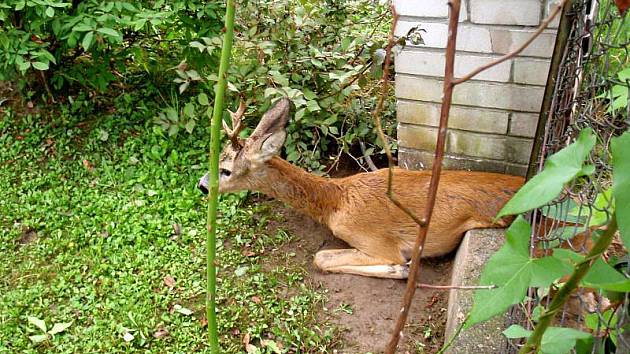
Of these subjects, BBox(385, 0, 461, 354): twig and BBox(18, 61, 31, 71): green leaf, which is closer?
BBox(385, 0, 461, 354): twig

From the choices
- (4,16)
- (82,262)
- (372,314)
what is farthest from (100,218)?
(372,314)

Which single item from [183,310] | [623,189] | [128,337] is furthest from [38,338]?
[623,189]

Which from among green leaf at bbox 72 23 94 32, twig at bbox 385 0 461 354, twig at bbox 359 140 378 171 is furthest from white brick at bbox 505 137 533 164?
green leaf at bbox 72 23 94 32

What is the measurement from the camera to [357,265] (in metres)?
4.02

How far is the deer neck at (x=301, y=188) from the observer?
13.2 feet

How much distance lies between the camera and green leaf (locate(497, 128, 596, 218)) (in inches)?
48.7

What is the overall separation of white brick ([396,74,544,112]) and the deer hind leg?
101 cm

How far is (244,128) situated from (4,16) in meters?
1.63

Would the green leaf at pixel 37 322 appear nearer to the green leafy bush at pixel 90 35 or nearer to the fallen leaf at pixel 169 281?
the fallen leaf at pixel 169 281

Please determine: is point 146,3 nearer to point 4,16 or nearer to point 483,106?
point 4,16

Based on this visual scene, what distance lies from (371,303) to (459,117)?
3.97 ft

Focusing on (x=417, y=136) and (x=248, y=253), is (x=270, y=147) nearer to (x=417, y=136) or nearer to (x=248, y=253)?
(x=248, y=253)

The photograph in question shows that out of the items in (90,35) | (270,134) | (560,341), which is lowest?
(270,134)

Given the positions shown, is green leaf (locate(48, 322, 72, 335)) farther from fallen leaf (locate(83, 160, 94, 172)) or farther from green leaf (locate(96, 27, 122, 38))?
green leaf (locate(96, 27, 122, 38))
